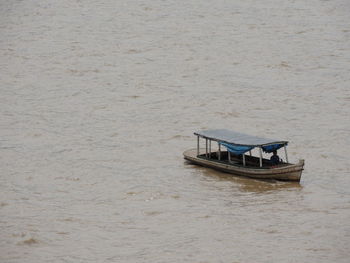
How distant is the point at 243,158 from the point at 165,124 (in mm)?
5987

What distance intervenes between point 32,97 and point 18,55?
6.41 m

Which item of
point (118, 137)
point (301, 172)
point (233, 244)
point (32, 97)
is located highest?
point (32, 97)

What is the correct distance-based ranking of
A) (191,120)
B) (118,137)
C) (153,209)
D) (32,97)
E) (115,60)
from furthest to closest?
(115,60) → (32,97) → (191,120) → (118,137) → (153,209)

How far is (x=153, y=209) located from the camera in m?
18.2

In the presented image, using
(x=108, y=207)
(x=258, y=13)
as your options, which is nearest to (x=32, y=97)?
(x=108, y=207)

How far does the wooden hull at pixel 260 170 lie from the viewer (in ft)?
63.6

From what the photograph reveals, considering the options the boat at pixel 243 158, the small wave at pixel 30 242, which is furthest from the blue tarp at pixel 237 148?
the small wave at pixel 30 242

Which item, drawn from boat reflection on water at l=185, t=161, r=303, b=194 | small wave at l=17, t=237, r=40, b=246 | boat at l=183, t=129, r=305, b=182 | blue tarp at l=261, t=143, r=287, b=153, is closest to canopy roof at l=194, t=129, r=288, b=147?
boat at l=183, t=129, r=305, b=182

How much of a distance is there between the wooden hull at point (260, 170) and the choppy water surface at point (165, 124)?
25 cm

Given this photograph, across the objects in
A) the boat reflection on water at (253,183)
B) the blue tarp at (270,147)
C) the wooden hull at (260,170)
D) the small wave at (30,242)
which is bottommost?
the small wave at (30,242)

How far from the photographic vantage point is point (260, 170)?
1966 cm

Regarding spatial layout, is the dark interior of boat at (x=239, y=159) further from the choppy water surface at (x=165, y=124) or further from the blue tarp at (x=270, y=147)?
the choppy water surface at (x=165, y=124)

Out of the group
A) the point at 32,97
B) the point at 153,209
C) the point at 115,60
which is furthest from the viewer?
the point at 115,60

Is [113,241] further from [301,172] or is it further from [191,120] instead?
[191,120]
